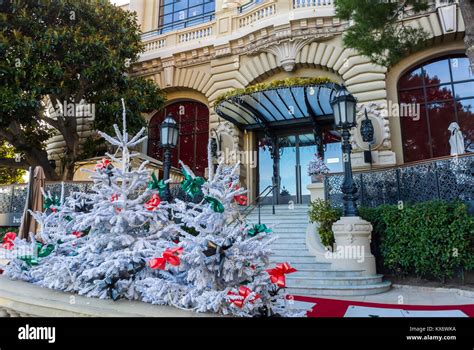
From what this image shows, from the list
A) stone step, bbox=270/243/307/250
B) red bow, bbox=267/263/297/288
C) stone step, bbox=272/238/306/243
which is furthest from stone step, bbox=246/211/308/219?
red bow, bbox=267/263/297/288

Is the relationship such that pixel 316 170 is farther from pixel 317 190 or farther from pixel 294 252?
pixel 294 252

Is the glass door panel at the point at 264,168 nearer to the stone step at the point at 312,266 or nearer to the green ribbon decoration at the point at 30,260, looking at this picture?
the stone step at the point at 312,266

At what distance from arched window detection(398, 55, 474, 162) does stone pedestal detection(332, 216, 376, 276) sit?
6.93 meters

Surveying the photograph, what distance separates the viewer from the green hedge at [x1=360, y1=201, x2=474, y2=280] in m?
6.96

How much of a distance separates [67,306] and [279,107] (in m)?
12.4

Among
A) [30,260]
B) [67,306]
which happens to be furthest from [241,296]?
[30,260]

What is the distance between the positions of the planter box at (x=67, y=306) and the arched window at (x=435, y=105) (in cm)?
1316

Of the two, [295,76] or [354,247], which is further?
[295,76]

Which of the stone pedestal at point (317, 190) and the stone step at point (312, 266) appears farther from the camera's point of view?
the stone pedestal at point (317, 190)

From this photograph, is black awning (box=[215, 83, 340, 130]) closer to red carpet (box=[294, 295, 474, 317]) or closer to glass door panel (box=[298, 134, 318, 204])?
glass door panel (box=[298, 134, 318, 204])

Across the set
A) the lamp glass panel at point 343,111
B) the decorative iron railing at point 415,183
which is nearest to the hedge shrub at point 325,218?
the decorative iron railing at point 415,183

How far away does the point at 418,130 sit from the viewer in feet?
43.9

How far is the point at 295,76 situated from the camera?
1498 cm

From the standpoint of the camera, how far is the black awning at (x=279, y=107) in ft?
40.2
